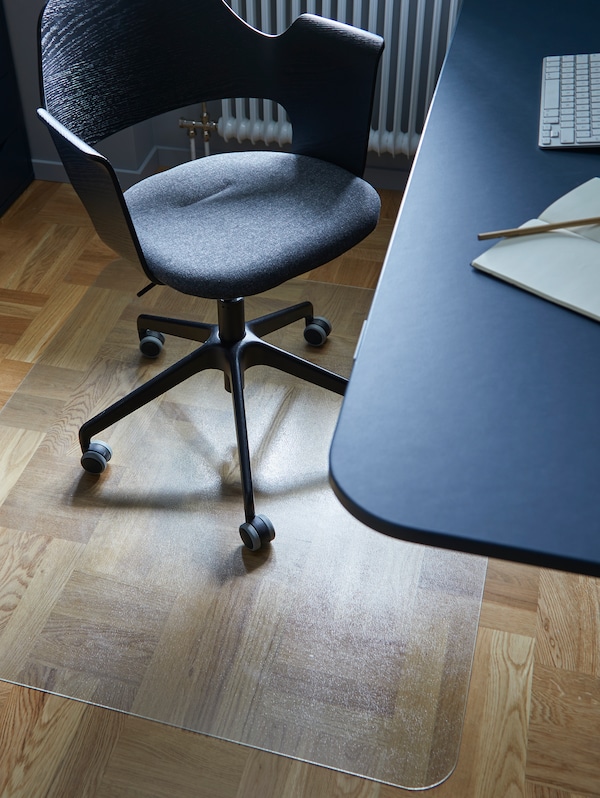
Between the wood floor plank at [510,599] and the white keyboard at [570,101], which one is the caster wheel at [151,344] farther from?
→ the white keyboard at [570,101]

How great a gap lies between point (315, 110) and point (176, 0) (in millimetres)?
336

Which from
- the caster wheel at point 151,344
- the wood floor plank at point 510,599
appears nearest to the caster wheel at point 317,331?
the caster wheel at point 151,344

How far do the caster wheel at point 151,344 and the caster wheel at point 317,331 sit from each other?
0.34 m

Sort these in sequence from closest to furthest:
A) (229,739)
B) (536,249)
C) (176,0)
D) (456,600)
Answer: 1. (536,249)
2. (229,739)
3. (456,600)
4. (176,0)

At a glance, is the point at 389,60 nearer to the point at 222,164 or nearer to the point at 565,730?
the point at 222,164

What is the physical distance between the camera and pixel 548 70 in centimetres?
137

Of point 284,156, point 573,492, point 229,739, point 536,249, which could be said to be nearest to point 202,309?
point 284,156

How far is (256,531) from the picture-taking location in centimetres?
155

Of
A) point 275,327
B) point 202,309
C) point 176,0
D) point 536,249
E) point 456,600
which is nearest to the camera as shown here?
point 536,249

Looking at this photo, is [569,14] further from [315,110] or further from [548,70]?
[315,110]

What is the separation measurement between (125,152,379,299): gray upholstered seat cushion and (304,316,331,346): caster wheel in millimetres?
418

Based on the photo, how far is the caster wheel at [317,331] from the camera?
1.98 m

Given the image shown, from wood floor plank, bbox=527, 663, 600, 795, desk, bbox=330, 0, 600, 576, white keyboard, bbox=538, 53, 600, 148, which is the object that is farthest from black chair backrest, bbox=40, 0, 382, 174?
wood floor plank, bbox=527, 663, 600, 795

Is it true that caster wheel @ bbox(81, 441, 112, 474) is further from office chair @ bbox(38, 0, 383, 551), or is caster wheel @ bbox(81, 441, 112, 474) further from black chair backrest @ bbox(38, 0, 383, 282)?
black chair backrest @ bbox(38, 0, 383, 282)
